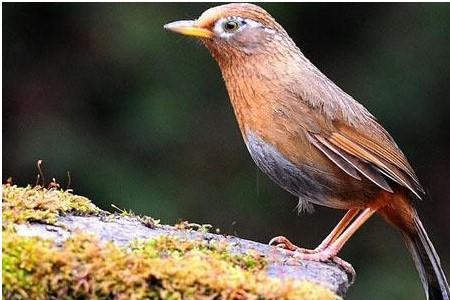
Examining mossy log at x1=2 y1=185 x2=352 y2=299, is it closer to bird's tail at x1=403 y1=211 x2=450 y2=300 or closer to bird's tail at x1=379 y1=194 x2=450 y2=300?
bird's tail at x1=379 y1=194 x2=450 y2=300

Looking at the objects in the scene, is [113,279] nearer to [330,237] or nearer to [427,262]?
[330,237]

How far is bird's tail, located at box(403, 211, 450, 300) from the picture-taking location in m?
4.60

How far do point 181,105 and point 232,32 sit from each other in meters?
2.91

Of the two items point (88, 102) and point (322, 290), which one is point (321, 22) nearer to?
point (88, 102)

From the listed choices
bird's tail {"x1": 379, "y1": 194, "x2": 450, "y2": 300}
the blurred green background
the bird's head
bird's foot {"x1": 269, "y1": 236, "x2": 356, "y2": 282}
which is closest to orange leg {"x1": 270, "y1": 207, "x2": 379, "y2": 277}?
bird's foot {"x1": 269, "y1": 236, "x2": 356, "y2": 282}

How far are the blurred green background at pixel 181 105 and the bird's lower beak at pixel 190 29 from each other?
8.82 feet

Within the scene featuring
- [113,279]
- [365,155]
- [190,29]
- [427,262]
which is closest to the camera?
[113,279]

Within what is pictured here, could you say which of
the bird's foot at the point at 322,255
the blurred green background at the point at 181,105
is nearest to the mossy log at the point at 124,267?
the bird's foot at the point at 322,255

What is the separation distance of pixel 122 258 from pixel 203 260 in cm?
29

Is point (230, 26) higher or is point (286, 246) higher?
point (230, 26)

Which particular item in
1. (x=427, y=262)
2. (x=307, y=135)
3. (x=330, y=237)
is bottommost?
(x=427, y=262)

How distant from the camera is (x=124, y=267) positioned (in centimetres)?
288

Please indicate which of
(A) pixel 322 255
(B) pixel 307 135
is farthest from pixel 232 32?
(A) pixel 322 255

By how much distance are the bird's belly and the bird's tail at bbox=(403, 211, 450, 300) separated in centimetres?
54
